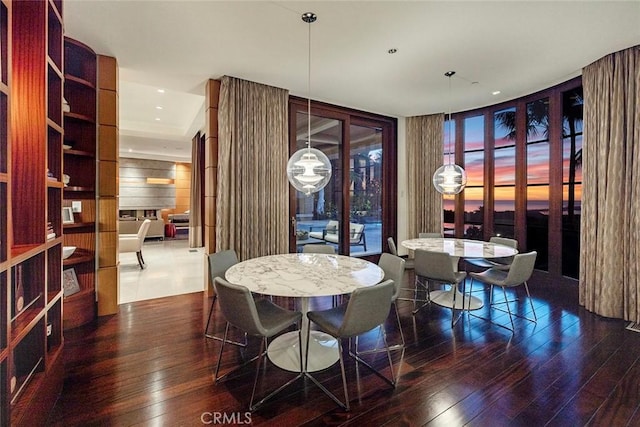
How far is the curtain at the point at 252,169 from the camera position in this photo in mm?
3867

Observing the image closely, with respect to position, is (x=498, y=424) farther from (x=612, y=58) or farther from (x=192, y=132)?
(x=192, y=132)

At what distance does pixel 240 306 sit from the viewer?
192 centimetres

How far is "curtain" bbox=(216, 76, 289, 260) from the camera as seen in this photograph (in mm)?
3867

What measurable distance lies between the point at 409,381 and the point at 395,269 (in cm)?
90

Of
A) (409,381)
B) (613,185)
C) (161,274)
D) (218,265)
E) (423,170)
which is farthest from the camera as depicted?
(423,170)

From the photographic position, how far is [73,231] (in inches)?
128

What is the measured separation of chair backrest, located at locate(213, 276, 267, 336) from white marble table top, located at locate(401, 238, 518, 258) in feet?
7.75

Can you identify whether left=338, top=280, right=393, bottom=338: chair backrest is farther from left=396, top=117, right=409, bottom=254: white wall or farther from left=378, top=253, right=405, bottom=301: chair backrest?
left=396, top=117, right=409, bottom=254: white wall

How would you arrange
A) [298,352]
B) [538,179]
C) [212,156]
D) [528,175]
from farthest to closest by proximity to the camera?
[528,175], [538,179], [212,156], [298,352]

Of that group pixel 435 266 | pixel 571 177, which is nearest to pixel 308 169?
pixel 435 266

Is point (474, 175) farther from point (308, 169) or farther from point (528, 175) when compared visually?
point (308, 169)

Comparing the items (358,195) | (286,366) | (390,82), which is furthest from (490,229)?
(286,366)

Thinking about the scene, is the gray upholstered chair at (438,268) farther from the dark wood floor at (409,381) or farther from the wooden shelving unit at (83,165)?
the wooden shelving unit at (83,165)

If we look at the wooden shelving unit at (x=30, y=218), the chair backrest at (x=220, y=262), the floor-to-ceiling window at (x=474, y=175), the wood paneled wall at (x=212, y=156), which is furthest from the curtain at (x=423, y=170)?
the wooden shelving unit at (x=30, y=218)
